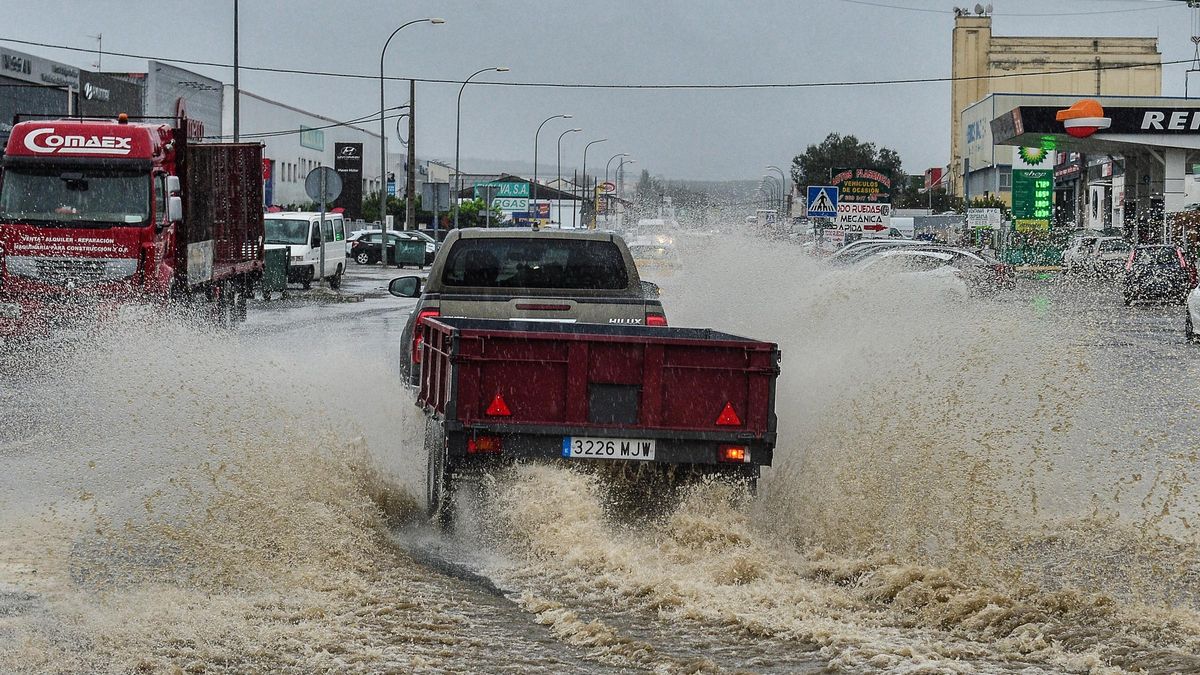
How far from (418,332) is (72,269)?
1300 cm

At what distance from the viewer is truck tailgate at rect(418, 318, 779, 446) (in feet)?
24.6

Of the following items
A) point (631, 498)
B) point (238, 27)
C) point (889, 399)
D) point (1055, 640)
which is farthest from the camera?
point (238, 27)

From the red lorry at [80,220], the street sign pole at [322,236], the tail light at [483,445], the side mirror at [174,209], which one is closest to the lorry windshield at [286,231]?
the street sign pole at [322,236]

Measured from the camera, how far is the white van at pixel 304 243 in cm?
3938

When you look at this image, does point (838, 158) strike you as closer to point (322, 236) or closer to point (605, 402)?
point (322, 236)

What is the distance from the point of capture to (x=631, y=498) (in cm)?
791

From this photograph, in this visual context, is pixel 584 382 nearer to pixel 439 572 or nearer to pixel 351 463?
pixel 439 572

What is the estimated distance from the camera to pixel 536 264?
35.7ft

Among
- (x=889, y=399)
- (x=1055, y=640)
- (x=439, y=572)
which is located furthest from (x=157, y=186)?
(x=1055, y=640)

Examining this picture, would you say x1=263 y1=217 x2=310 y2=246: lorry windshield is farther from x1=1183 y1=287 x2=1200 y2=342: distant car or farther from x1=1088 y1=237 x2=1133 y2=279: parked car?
x1=1183 y1=287 x2=1200 y2=342: distant car

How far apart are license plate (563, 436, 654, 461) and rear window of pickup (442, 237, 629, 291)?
3420mm

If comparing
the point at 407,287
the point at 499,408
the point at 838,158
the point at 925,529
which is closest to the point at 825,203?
the point at 407,287

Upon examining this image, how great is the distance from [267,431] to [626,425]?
116 inches

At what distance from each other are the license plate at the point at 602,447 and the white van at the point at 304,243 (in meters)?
31.6
